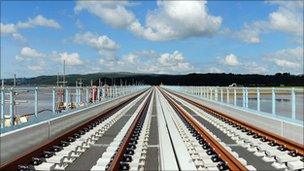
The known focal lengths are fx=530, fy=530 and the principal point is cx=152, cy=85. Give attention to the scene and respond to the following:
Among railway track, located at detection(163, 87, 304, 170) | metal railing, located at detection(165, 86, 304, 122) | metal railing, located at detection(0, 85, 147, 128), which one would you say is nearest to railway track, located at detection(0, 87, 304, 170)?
railway track, located at detection(163, 87, 304, 170)

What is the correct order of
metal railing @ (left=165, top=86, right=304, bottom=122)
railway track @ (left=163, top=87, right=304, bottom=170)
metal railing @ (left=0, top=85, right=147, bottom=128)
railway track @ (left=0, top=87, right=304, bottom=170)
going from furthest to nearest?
metal railing @ (left=165, top=86, right=304, bottom=122), metal railing @ (left=0, top=85, right=147, bottom=128), railway track @ (left=163, top=87, right=304, bottom=170), railway track @ (left=0, top=87, right=304, bottom=170)

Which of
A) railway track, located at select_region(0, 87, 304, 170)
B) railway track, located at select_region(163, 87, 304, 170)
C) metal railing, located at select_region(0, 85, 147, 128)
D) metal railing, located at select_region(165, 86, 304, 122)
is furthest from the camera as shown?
metal railing, located at select_region(165, 86, 304, 122)

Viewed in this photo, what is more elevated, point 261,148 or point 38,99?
point 38,99

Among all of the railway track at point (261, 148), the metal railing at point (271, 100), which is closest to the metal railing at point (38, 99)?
the railway track at point (261, 148)

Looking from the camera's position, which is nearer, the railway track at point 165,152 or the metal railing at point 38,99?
the railway track at point 165,152

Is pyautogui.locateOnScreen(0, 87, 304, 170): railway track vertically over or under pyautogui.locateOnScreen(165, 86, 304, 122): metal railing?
under

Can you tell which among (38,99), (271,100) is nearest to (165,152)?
(38,99)

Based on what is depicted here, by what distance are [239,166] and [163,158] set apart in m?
2.14

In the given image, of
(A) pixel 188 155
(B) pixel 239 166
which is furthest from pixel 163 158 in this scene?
(B) pixel 239 166

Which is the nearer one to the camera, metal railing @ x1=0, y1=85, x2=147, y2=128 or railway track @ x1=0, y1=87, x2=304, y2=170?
railway track @ x1=0, y1=87, x2=304, y2=170

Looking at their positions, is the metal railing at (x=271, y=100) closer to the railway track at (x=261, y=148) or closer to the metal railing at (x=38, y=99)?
the railway track at (x=261, y=148)

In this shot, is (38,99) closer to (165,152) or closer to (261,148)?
(165,152)

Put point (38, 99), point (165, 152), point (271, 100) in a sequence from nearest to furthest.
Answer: point (165, 152)
point (38, 99)
point (271, 100)

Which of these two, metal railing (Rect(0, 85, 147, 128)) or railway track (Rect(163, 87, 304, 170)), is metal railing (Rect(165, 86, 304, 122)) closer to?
railway track (Rect(163, 87, 304, 170))
